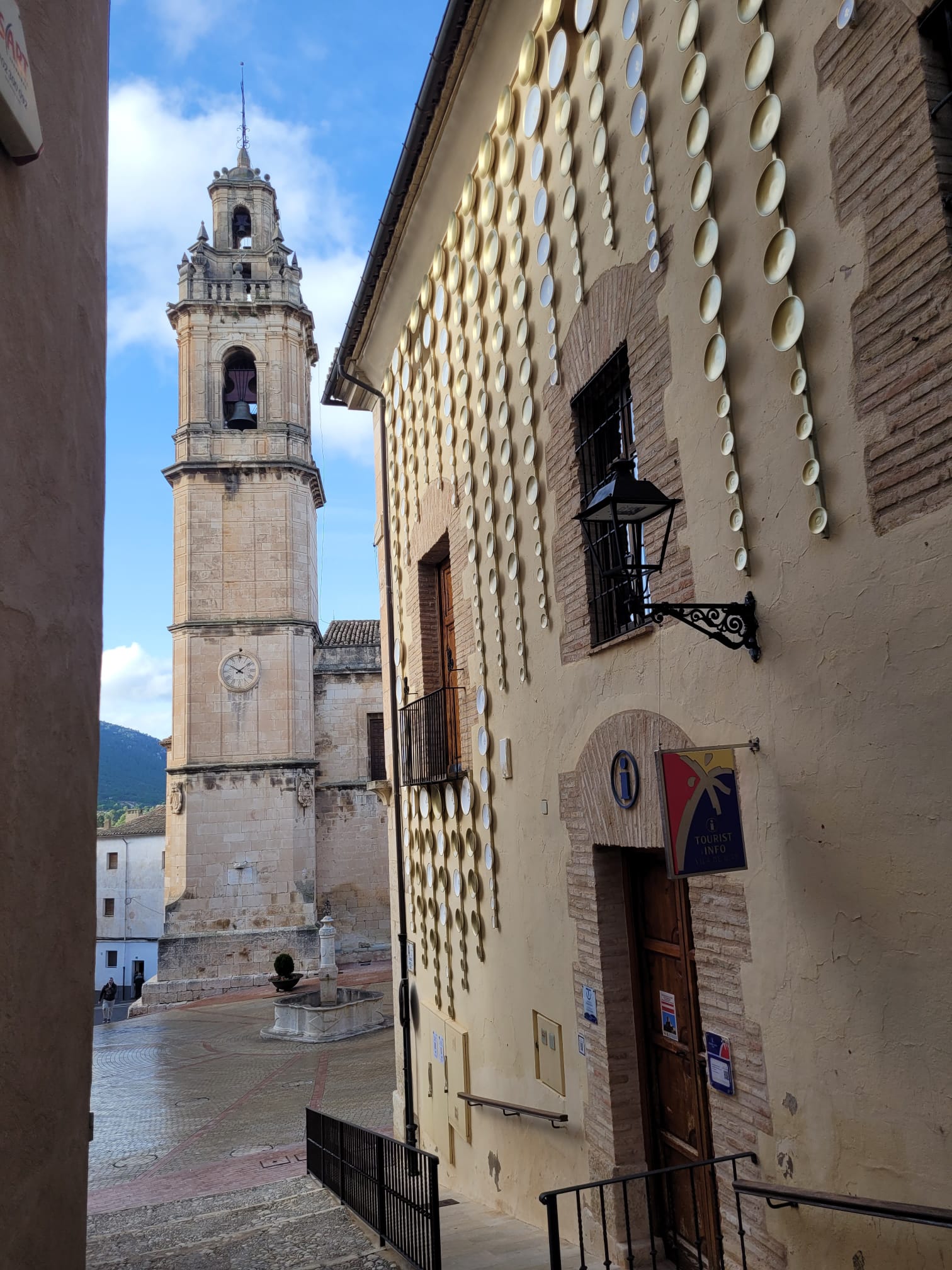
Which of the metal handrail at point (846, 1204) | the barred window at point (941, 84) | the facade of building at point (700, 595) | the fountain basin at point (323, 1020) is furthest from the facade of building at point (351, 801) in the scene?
Result: the barred window at point (941, 84)

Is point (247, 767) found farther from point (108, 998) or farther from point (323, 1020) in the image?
point (108, 998)

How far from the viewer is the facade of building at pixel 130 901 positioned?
144ft

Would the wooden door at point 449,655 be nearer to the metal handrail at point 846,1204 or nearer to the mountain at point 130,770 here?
the metal handrail at point 846,1204

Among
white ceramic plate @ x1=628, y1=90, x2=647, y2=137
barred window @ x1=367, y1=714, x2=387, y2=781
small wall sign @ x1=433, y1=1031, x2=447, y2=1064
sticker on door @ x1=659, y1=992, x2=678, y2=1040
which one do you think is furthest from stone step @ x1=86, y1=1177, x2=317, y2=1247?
barred window @ x1=367, y1=714, x2=387, y2=781

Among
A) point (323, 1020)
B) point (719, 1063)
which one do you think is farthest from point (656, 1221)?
point (323, 1020)

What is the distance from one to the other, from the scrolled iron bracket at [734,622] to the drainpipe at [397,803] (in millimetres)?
6978

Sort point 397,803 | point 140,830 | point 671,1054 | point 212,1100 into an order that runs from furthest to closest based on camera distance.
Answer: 1. point 140,830
2. point 212,1100
3. point 397,803
4. point 671,1054

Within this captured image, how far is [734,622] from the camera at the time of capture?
4223 millimetres

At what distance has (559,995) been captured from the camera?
20.8 ft

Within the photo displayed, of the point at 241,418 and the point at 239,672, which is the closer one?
the point at 239,672

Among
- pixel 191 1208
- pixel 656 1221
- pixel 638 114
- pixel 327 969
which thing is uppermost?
pixel 638 114

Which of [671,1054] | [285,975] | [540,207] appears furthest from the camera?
[285,975]

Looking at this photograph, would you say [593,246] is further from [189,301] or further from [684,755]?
[189,301]

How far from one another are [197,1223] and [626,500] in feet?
24.6
